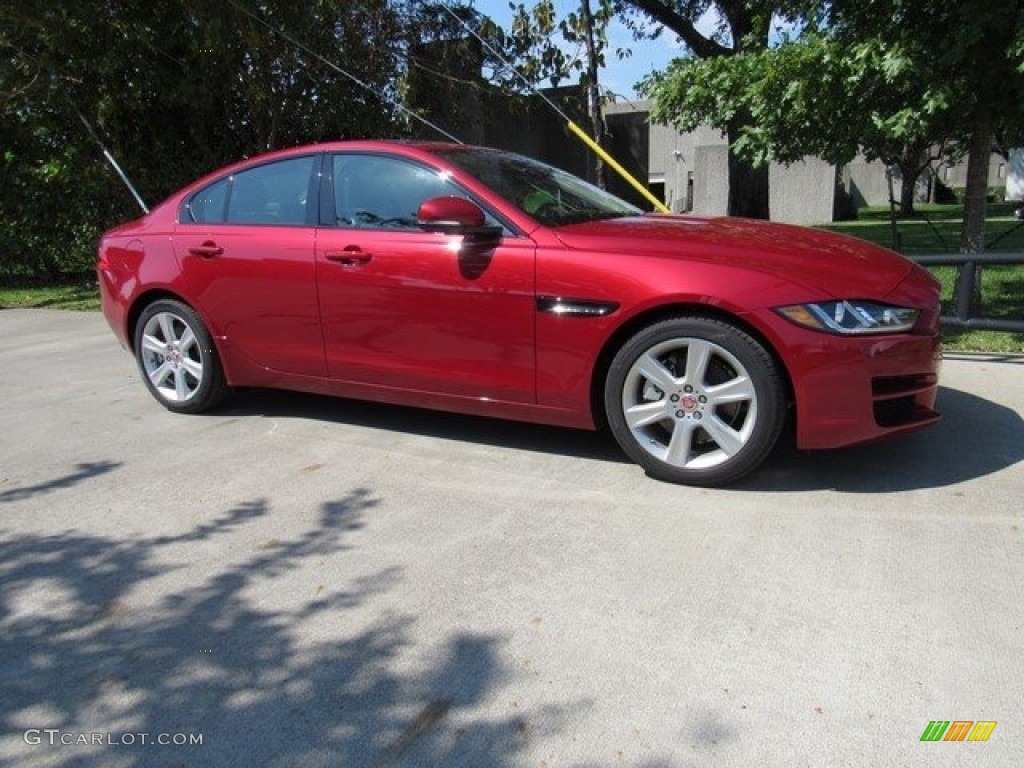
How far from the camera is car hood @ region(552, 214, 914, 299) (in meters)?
3.65

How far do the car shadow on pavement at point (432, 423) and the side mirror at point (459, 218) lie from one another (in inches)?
46.2

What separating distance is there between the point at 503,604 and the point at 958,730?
1.41 metres

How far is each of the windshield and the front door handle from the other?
0.67m

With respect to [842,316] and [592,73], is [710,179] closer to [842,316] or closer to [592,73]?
[592,73]

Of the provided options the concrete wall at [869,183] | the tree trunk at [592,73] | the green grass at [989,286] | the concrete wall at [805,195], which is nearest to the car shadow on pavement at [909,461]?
the green grass at [989,286]

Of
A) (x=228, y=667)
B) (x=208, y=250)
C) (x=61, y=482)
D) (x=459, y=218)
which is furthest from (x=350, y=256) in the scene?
(x=228, y=667)

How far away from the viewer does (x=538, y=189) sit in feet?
15.1

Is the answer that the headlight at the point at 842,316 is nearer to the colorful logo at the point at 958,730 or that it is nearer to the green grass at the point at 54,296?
the colorful logo at the point at 958,730

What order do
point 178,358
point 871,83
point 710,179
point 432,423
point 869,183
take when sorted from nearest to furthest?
point 432,423
point 178,358
point 871,83
point 710,179
point 869,183

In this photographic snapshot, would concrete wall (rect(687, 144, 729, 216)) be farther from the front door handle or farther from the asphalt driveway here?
the front door handle

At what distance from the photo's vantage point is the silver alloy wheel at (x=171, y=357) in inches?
206

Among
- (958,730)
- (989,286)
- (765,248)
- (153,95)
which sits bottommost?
(958,730)

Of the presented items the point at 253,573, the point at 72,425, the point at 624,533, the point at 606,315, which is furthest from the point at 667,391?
the point at 72,425

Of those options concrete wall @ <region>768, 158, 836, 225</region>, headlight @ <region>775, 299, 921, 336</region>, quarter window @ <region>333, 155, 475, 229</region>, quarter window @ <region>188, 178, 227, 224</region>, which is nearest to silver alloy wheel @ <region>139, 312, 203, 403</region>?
quarter window @ <region>188, 178, 227, 224</region>
